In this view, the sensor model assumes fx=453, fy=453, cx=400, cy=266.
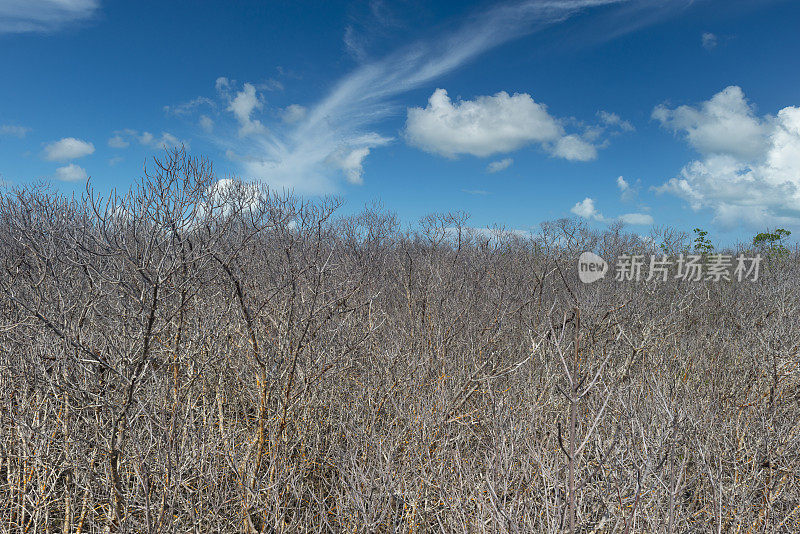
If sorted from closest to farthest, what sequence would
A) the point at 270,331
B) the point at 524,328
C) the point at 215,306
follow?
the point at 270,331 < the point at 215,306 < the point at 524,328

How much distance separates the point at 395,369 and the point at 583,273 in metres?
13.5

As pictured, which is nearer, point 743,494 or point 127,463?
point 743,494

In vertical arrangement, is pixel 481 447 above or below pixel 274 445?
below

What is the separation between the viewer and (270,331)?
219 inches

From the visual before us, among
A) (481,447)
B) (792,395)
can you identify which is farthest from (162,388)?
(792,395)

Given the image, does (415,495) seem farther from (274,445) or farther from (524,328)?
(524,328)

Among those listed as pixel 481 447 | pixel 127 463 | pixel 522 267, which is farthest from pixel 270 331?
pixel 522 267

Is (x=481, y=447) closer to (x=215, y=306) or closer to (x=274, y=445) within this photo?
(x=274, y=445)

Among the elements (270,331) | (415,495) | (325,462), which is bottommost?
(325,462)

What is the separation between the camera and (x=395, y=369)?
740 cm

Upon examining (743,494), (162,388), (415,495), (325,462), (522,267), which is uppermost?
(522,267)

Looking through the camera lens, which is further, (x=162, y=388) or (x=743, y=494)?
(x=162, y=388)

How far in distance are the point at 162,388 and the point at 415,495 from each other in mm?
3001

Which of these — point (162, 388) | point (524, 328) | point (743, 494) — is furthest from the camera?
point (524, 328)
